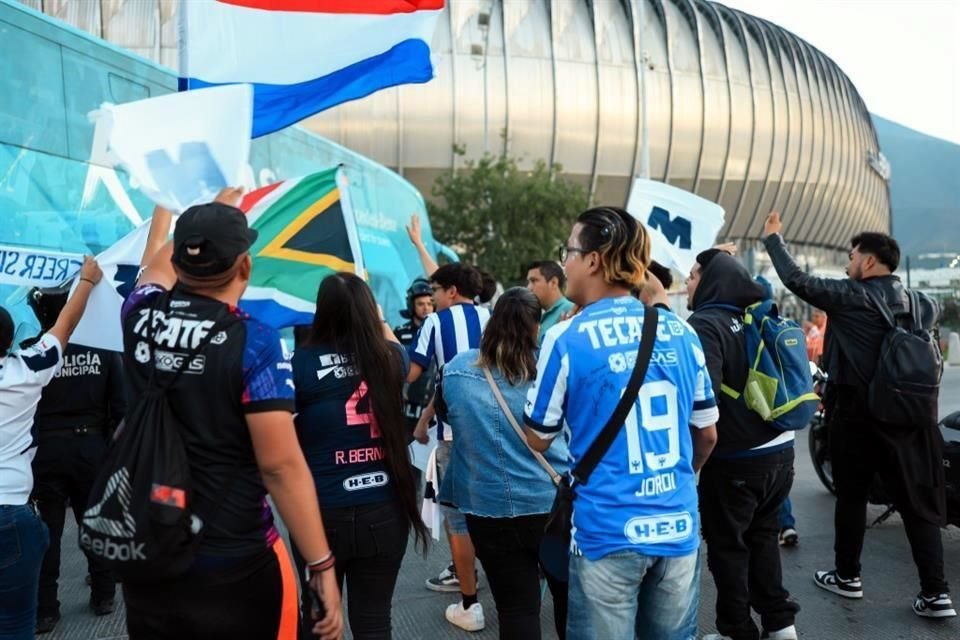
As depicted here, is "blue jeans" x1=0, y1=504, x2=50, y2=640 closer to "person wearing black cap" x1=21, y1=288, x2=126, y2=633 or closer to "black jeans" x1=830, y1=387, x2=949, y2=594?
"person wearing black cap" x1=21, y1=288, x2=126, y2=633

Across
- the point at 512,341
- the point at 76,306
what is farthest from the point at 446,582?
the point at 76,306

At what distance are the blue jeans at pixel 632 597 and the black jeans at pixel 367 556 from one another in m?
0.81

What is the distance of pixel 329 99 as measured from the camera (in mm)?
4371

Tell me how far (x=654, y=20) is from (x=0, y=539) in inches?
1970

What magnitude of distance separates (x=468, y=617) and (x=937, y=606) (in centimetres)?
252

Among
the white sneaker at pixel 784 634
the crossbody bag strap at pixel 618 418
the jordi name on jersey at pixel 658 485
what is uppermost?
the crossbody bag strap at pixel 618 418

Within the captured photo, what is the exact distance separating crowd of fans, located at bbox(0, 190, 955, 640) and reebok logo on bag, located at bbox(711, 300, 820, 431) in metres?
0.07

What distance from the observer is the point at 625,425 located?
99.3 inches

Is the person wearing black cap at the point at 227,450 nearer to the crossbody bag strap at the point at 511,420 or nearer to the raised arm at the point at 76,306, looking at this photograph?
the raised arm at the point at 76,306

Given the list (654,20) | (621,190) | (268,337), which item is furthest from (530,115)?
(268,337)

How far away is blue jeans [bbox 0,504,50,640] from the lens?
3246 mm

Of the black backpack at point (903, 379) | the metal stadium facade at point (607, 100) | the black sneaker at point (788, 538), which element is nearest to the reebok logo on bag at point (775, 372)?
the black backpack at point (903, 379)

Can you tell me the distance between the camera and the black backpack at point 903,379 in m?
4.58

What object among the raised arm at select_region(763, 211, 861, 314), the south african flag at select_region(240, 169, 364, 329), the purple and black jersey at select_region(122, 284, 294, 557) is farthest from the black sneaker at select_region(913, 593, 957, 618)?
the purple and black jersey at select_region(122, 284, 294, 557)
